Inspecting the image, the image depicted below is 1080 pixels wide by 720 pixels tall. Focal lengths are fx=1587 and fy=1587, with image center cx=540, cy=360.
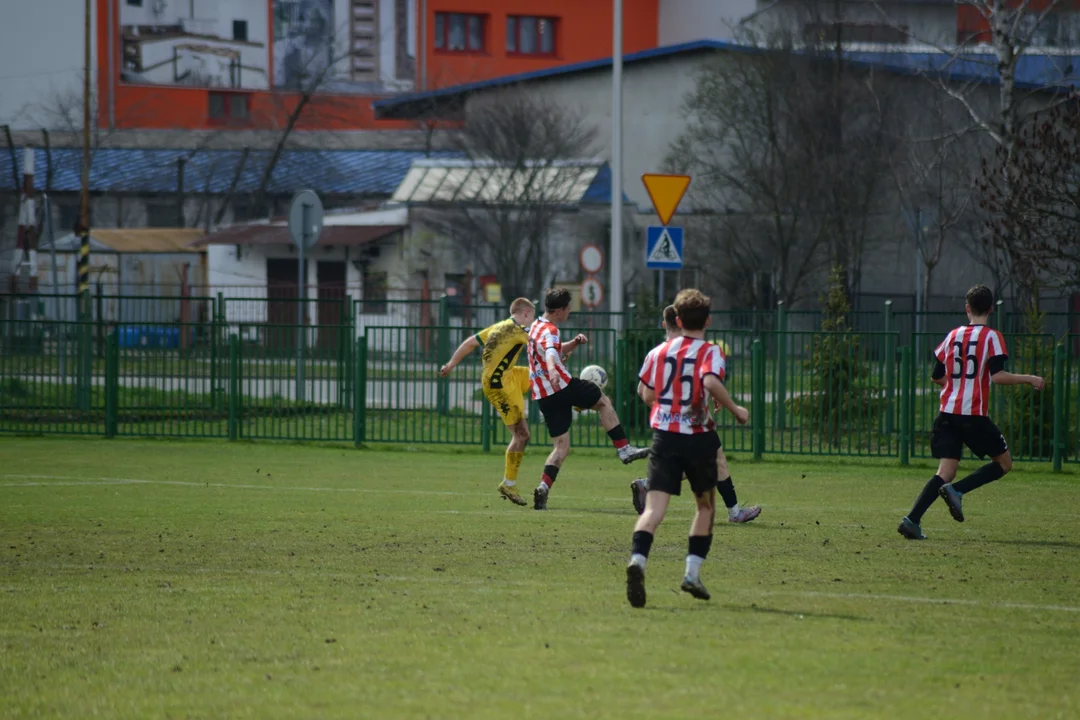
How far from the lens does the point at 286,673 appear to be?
21.3ft

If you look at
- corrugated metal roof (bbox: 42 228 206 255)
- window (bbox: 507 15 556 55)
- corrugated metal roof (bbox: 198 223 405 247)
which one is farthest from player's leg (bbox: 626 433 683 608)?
window (bbox: 507 15 556 55)

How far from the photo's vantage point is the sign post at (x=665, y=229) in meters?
20.4

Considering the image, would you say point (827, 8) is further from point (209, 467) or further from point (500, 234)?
point (209, 467)

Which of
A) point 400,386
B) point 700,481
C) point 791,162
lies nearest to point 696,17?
point 791,162

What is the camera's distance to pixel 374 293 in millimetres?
37719

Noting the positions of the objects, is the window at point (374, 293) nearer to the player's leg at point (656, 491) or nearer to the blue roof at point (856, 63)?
the blue roof at point (856, 63)

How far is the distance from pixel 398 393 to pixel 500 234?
2287 centimetres

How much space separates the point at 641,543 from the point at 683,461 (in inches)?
20.0

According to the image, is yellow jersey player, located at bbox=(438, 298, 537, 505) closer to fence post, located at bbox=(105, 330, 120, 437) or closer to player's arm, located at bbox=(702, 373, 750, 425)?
player's arm, located at bbox=(702, 373, 750, 425)

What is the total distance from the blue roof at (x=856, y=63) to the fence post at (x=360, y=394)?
20.7 m

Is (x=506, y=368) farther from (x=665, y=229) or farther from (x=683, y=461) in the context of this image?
(x=665, y=229)

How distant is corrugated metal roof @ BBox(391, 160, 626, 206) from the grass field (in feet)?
96.4

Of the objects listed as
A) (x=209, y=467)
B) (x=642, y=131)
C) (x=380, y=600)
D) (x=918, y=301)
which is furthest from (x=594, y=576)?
(x=642, y=131)

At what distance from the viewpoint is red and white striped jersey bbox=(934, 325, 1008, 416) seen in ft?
37.0
